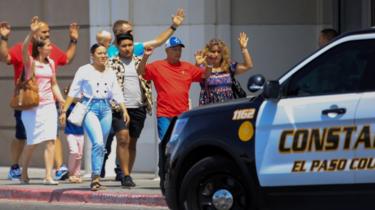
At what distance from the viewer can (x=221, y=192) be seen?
9.11 meters

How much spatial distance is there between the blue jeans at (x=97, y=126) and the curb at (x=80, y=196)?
12.3 inches

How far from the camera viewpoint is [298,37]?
590 inches

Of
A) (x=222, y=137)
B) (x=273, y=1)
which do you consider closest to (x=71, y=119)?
(x=222, y=137)

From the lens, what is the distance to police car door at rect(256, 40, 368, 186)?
8.38 metres

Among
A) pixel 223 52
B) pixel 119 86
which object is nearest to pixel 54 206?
pixel 119 86

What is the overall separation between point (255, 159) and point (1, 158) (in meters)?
8.23

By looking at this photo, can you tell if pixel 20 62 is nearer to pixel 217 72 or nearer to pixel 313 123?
pixel 217 72

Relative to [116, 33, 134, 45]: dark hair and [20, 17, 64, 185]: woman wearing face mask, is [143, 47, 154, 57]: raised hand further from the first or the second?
[20, 17, 64, 185]: woman wearing face mask

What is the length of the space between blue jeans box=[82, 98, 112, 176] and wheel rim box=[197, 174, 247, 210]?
2.88m

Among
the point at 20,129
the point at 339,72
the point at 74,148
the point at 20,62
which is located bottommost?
the point at 74,148

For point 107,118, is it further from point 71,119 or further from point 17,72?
point 17,72

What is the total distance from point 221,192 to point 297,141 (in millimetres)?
971

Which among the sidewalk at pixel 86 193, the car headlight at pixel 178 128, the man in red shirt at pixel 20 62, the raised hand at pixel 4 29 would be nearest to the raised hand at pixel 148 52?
the sidewalk at pixel 86 193

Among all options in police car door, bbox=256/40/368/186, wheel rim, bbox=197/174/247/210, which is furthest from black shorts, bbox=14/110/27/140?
police car door, bbox=256/40/368/186
